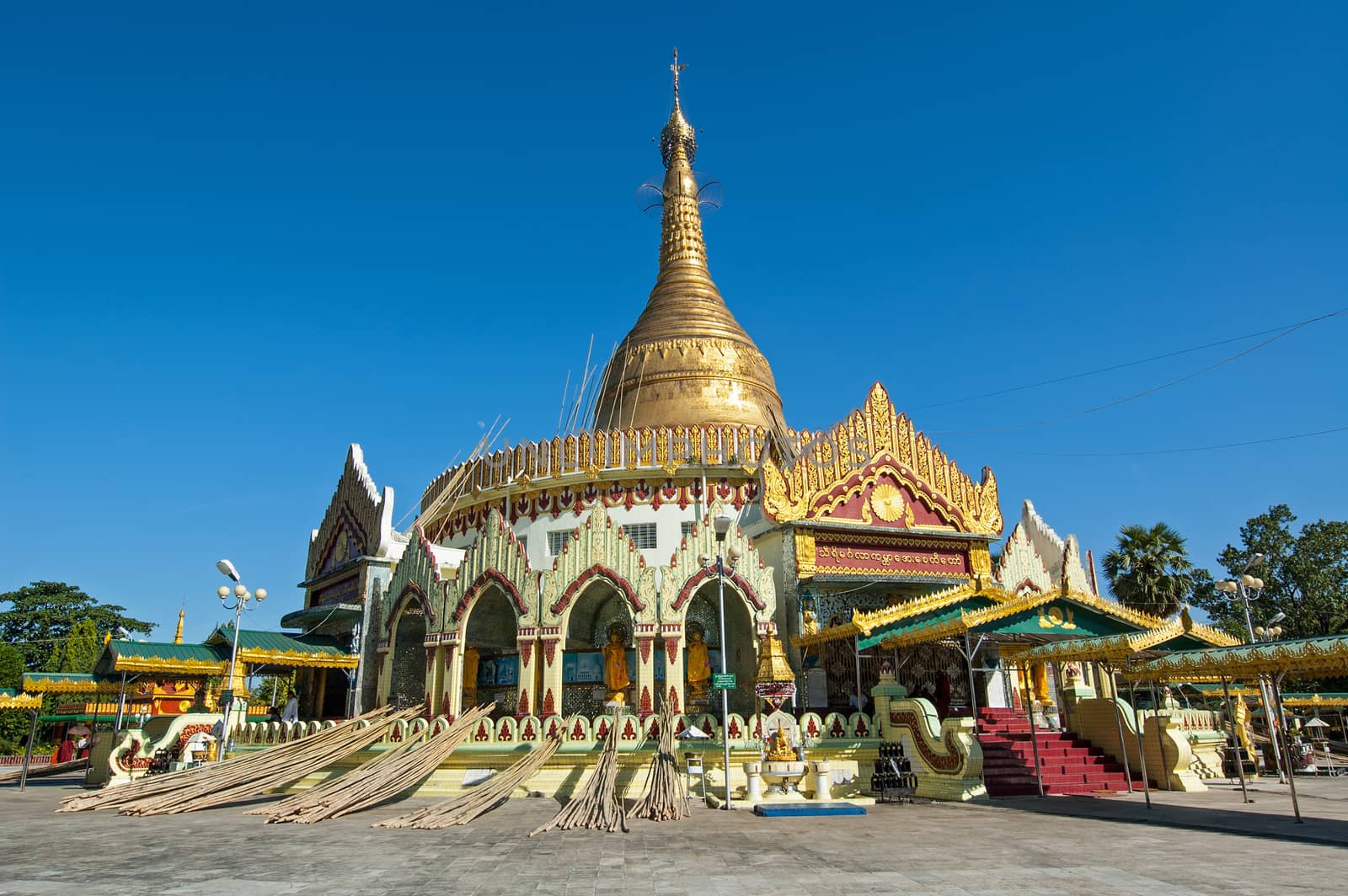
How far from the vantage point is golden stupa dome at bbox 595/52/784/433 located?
1451 inches

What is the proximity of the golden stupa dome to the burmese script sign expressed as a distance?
8.94 metres

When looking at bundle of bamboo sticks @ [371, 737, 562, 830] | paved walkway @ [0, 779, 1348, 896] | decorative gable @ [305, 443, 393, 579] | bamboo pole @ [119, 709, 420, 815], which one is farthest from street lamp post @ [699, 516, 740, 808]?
decorative gable @ [305, 443, 393, 579]

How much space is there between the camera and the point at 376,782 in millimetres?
18688

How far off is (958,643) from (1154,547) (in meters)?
18.7

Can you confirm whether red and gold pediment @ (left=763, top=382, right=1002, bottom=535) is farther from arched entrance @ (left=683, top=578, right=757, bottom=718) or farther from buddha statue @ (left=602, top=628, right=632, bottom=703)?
buddha statue @ (left=602, top=628, right=632, bottom=703)

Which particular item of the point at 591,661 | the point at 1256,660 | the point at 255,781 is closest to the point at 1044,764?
the point at 1256,660

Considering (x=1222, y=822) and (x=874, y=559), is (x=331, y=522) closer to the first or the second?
(x=874, y=559)

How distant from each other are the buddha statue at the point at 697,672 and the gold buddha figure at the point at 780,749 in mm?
8550

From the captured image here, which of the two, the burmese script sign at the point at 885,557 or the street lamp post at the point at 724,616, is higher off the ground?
the burmese script sign at the point at 885,557

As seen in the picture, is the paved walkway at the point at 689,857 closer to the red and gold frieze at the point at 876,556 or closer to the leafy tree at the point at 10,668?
the red and gold frieze at the point at 876,556

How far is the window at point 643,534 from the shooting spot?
102ft

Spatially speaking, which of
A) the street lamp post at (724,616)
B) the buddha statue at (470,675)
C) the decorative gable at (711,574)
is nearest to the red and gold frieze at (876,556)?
the decorative gable at (711,574)

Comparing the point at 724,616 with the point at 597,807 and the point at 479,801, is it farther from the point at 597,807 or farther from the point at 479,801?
the point at 479,801

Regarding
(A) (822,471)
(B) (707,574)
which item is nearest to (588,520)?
(B) (707,574)
